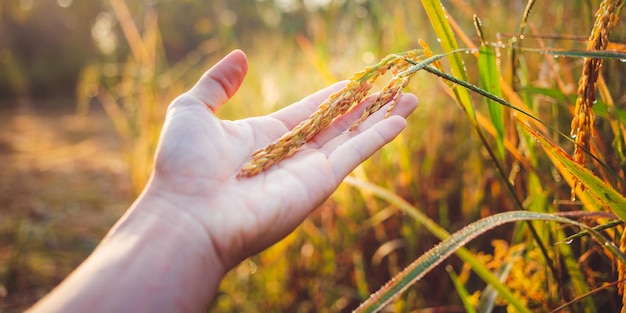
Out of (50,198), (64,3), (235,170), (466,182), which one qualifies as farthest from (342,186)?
(64,3)

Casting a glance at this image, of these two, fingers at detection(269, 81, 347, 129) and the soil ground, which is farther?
the soil ground

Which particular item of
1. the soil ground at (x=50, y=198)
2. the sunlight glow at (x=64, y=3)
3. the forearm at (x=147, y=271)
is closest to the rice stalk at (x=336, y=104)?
the forearm at (x=147, y=271)

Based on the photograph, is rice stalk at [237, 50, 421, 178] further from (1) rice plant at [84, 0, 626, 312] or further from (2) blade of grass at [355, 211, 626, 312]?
(2) blade of grass at [355, 211, 626, 312]

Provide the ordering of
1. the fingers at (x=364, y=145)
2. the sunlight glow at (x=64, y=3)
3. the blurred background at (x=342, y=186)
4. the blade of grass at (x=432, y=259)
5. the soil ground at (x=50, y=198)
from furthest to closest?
the sunlight glow at (x=64, y=3) → the soil ground at (x=50, y=198) → the blurred background at (x=342, y=186) → the fingers at (x=364, y=145) → the blade of grass at (x=432, y=259)

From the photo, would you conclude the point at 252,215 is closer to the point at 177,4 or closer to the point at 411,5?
the point at 411,5

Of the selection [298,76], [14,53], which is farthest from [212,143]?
[14,53]

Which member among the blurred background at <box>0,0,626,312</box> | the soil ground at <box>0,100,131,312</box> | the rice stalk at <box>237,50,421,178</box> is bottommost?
the soil ground at <box>0,100,131,312</box>

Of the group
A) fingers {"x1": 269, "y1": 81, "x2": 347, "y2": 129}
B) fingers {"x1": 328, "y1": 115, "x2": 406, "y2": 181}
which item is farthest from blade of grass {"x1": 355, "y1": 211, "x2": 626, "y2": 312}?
fingers {"x1": 269, "y1": 81, "x2": 347, "y2": 129}

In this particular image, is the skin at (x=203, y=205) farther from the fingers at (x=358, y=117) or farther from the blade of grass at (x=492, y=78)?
the blade of grass at (x=492, y=78)
